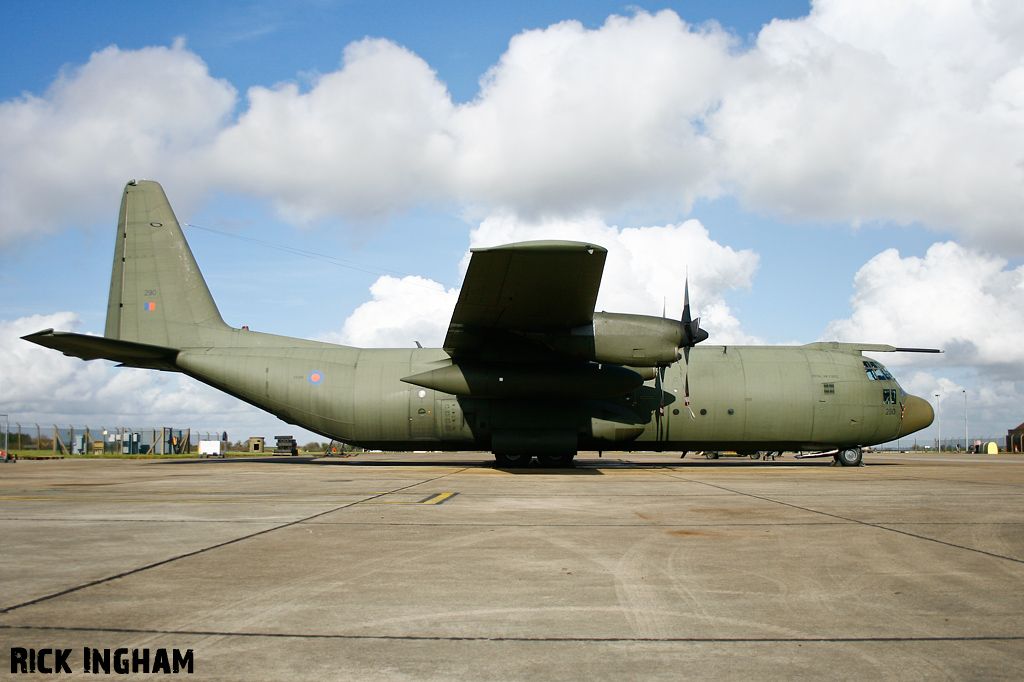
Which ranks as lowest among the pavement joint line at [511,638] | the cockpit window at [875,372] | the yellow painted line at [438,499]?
the yellow painted line at [438,499]

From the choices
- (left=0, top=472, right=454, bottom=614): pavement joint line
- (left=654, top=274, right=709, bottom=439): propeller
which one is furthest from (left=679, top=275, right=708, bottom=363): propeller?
(left=0, top=472, right=454, bottom=614): pavement joint line

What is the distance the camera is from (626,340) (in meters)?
16.9

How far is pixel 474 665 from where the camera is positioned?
3238 millimetres

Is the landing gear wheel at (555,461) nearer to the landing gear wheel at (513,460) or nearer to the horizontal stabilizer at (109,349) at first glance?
the landing gear wheel at (513,460)

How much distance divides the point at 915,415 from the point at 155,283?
82.1 ft

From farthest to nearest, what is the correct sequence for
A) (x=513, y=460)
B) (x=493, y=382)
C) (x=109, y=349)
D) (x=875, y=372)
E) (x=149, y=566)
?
1. (x=875, y=372)
2. (x=513, y=460)
3. (x=109, y=349)
4. (x=493, y=382)
5. (x=149, y=566)

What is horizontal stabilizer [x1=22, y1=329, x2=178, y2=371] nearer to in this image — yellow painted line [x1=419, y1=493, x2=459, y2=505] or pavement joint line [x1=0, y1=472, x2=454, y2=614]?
yellow painted line [x1=419, y1=493, x2=459, y2=505]

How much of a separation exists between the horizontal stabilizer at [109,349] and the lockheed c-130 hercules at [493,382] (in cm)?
6

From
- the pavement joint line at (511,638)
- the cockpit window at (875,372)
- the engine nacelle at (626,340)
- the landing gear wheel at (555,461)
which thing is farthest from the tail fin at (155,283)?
the cockpit window at (875,372)

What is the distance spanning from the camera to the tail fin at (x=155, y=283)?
2133 cm

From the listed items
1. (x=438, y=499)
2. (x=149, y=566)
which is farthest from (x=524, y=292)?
(x=149, y=566)

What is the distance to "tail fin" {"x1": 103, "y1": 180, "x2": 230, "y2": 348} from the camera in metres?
21.3

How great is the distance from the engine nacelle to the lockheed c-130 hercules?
448mm

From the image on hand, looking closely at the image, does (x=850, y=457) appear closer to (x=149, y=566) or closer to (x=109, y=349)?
(x=149, y=566)
